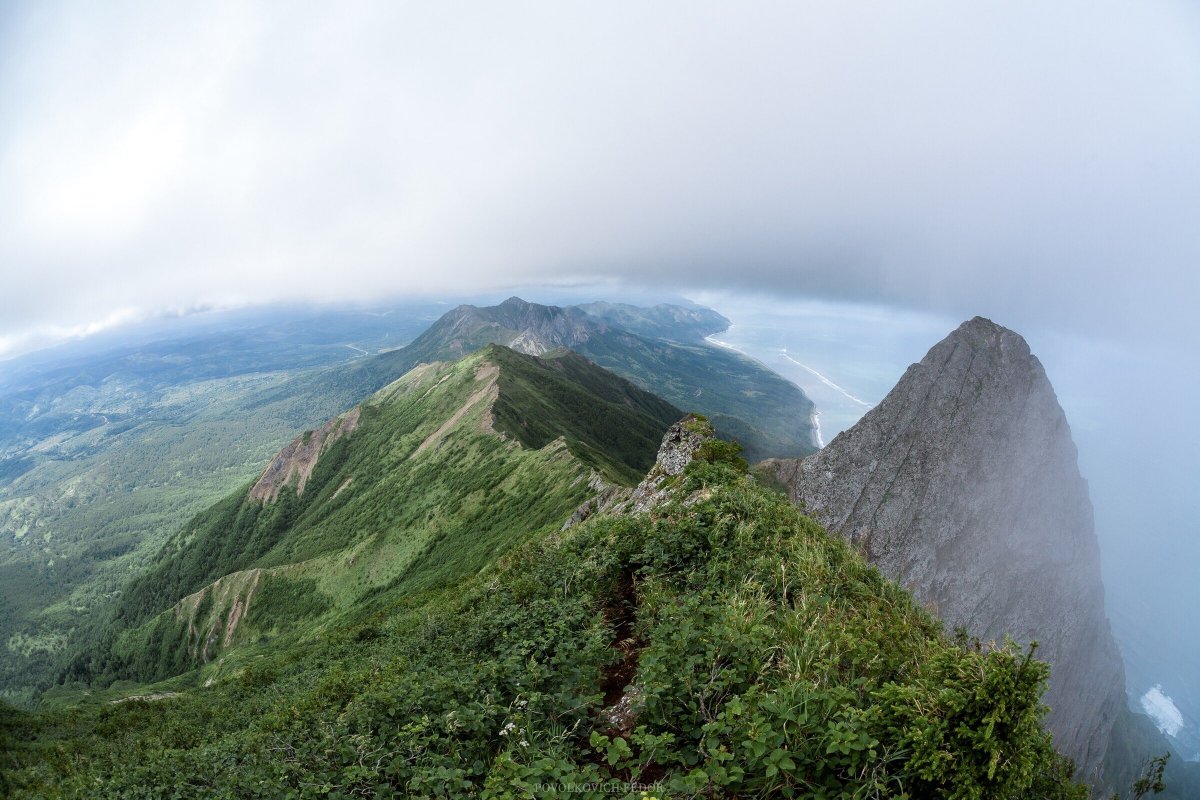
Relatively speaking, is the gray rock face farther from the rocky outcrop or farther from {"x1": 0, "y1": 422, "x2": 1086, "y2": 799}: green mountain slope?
the rocky outcrop

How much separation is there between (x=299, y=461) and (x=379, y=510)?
257 feet

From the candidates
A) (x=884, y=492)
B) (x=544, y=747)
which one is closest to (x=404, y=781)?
(x=544, y=747)

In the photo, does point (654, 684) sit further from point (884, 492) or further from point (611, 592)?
point (884, 492)

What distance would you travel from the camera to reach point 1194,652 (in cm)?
17488

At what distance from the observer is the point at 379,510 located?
127750 millimetres

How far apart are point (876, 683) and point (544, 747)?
481cm

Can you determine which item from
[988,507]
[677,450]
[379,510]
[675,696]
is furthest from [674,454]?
[379,510]

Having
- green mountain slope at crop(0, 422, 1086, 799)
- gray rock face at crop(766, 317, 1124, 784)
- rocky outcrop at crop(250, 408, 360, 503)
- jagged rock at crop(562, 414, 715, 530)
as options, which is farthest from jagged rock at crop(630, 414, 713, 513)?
rocky outcrop at crop(250, 408, 360, 503)

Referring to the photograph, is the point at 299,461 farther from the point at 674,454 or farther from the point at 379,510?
the point at 674,454

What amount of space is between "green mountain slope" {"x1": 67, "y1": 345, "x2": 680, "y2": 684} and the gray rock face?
47.0 meters

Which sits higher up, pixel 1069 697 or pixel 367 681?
pixel 367 681

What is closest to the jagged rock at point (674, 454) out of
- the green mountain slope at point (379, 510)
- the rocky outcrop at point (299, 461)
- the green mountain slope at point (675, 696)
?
the green mountain slope at point (675, 696)

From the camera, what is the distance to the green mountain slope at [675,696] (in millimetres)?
5457

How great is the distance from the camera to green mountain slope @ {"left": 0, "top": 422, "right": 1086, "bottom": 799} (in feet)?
17.9
